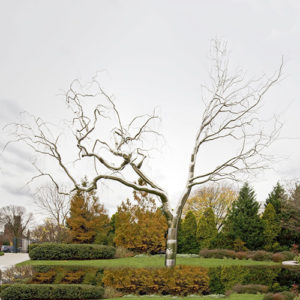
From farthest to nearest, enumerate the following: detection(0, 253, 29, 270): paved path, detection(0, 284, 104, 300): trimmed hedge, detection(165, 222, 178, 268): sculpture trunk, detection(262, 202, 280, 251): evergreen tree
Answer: detection(262, 202, 280, 251): evergreen tree, detection(0, 253, 29, 270): paved path, detection(165, 222, 178, 268): sculpture trunk, detection(0, 284, 104, 300): trimmed hedge

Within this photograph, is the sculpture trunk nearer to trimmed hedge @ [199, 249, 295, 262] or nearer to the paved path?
trimmed hedge @ [199, 249, 295, 262]

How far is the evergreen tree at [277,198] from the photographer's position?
75.6 feet

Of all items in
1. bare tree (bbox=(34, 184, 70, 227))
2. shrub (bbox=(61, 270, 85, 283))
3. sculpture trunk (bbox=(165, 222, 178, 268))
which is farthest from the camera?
bare tree (bbox=(34, 184, 70, 227))

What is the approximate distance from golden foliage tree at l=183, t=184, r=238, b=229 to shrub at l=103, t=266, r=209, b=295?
2061cm

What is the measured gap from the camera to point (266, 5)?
38.8 feet

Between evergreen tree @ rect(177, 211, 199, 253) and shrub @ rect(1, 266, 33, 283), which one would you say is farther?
evergreen tree @ rect(177, 211, 199, 253)

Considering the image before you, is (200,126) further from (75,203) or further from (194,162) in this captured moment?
(75,203)

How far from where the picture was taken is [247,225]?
70.0 ft

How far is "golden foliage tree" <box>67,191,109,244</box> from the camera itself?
72.8 feet

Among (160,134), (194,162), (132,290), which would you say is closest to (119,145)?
(160,134)

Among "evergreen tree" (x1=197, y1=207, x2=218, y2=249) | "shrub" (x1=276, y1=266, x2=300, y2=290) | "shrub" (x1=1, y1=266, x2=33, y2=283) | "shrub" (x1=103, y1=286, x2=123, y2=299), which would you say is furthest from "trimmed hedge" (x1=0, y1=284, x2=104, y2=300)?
"evergreen tree" (x1=197, y1=207, x2=218, y2=249)

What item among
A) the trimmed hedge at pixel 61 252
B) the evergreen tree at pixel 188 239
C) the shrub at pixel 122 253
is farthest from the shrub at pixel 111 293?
the evergreen tree at pixel 188 239

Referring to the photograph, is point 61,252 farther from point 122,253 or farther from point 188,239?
point 188,239

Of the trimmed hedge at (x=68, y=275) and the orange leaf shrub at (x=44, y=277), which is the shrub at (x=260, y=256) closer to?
the trimmed hedge at (x=68, y=275)
